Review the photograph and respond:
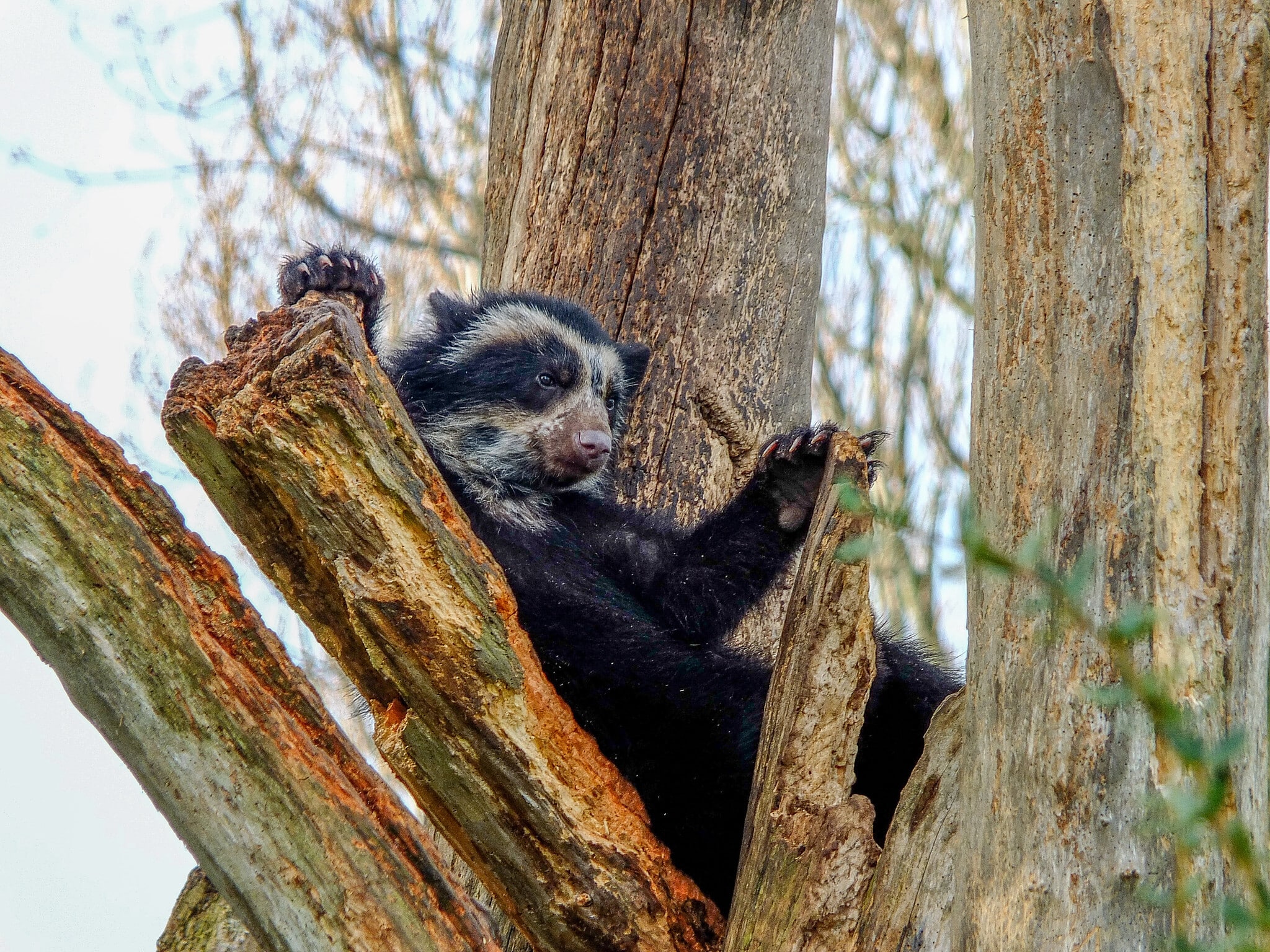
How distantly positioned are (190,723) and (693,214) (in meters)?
3.30

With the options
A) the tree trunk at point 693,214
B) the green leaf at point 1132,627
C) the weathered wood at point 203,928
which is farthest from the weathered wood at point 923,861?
the weathered wood at point 203,928

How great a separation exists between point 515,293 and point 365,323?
0.93 m

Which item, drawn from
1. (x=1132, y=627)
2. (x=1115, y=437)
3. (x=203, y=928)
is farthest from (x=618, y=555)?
(x=1132, y=627)

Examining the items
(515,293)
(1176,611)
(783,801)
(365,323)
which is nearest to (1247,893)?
(1176,611)

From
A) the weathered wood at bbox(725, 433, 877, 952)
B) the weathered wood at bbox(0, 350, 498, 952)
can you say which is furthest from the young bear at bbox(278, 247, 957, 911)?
the weathered wood at bbox(0, 350, 498, 952)

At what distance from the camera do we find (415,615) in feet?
10.7

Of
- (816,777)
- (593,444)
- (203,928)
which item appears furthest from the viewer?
(593,444)

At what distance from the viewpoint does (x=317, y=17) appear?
12375 millimetres

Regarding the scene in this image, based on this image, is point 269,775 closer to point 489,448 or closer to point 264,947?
point 264,947

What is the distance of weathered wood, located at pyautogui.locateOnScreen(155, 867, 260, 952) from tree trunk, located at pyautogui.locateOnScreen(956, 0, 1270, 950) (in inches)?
104

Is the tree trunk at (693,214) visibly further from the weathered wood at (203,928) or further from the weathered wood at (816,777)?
the weathered wood at (203,928)

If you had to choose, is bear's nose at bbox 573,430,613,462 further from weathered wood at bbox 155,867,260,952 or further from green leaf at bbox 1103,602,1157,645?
green leaf at bbox 1103,602,1157,645

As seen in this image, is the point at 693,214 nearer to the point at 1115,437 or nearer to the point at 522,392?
the point at 522,392

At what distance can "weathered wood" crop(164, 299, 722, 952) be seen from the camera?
10.5 feet
